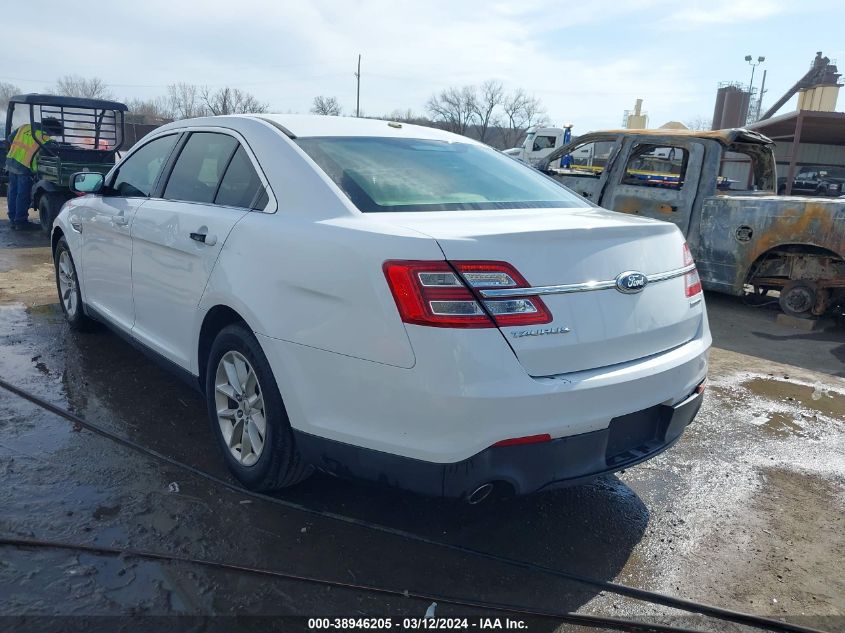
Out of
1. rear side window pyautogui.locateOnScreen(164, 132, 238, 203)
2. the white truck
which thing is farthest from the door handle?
the white truck

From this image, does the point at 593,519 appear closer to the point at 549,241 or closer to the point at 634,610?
the point at 634,610

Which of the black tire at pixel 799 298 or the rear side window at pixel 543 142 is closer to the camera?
the black tire at pixel 799 298

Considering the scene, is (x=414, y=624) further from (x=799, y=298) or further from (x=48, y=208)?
(x=48, y=208)

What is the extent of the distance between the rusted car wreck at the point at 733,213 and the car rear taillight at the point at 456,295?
17.4 ft

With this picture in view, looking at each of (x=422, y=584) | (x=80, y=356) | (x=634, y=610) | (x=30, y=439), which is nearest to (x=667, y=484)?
(x=634, y=610)

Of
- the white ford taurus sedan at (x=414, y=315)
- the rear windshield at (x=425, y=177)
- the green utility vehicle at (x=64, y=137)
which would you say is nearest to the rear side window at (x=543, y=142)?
the green utility vehicle at (x=64, y=137)

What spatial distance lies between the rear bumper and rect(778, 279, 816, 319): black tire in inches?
191

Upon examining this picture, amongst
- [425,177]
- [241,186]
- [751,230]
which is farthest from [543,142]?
[241,186]

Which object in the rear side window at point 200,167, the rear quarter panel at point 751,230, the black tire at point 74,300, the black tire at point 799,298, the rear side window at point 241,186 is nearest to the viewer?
the rear side window at point 241,186

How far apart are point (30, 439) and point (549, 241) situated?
2.87m

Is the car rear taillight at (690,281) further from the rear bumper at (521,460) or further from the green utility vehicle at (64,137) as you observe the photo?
the green utility vehicle at (64,137)

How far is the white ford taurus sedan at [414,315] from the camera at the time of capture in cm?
218

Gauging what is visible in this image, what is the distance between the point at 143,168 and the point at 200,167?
2.84 ft

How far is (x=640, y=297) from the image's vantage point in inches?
99.6
